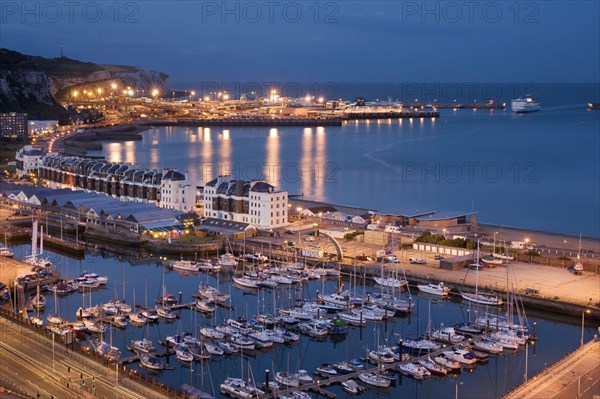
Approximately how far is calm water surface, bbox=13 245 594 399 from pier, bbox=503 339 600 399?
54cm

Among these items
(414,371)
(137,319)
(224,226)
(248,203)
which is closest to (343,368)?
(414,371)

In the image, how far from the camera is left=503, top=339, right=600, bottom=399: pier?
6.32 meters

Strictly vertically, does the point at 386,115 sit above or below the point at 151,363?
above

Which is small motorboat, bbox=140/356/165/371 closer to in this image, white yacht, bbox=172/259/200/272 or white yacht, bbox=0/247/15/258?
white yacht, bbox=172/259/200/272

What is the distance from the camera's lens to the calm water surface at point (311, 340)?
7.27m

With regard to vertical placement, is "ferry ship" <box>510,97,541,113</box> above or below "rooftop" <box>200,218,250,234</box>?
above

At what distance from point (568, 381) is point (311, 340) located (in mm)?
2878

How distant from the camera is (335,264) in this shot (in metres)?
11.3

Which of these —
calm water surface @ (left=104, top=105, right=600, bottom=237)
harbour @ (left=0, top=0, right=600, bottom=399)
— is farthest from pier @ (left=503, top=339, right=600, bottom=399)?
calm water surface @ (left=104, top=105, right=600, bottom=237)

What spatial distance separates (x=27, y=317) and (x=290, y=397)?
391 cm

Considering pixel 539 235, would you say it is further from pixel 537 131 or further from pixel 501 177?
pixel 537 131

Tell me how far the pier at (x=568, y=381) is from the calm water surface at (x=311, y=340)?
0.54 m

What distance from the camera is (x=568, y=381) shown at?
6621 millimetres

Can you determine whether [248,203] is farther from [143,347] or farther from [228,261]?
[143,347]
